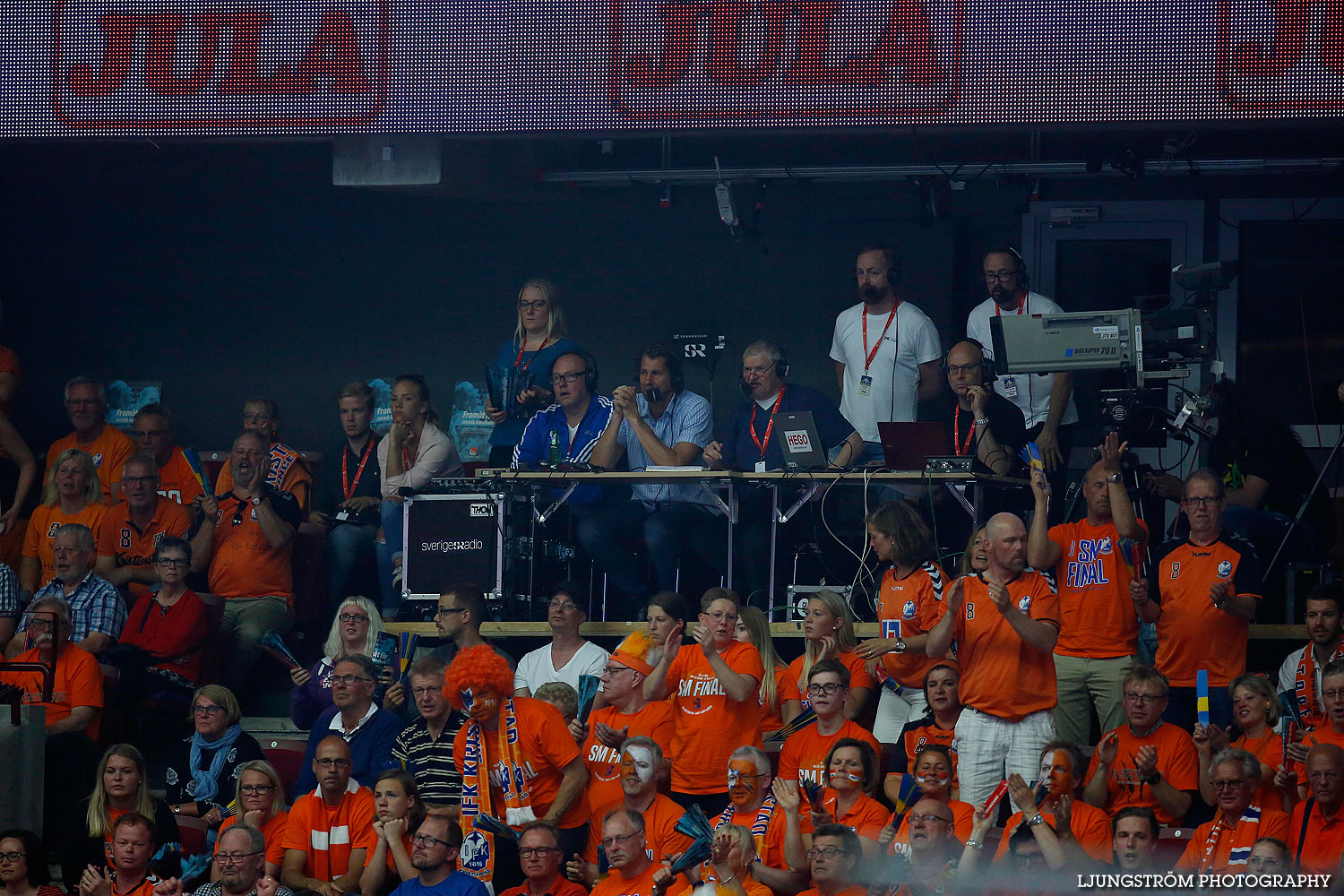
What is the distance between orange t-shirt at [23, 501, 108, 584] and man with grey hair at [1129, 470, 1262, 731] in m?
5.36

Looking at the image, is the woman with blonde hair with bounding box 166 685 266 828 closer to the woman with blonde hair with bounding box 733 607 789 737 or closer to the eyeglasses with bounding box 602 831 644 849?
the eyeglasses with bounding box 602 831 644 849

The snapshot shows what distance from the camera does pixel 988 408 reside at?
902 cm

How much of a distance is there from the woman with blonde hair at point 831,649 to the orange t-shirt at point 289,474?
10.5 ft

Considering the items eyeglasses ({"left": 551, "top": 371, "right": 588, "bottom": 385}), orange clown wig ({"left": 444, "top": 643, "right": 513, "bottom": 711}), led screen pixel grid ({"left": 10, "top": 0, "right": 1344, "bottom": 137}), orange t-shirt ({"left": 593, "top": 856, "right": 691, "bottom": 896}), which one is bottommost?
orange t-shirt ({"left": 593, "top": 856, "right": 691, "bottom": 896})

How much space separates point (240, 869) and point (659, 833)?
1666mm

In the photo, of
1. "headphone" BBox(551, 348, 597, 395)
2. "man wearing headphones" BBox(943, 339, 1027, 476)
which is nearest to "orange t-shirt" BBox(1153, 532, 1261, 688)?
"man wearing headphones" BBox(943, 339, 1027, 476)

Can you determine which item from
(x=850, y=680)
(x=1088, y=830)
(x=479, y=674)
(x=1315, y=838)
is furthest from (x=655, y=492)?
(x=1315, y=838)

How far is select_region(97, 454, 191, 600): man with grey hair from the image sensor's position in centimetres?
938

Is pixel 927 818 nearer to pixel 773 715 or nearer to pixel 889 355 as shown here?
pixel 773 715

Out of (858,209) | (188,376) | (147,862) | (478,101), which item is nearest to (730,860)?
(147,862)

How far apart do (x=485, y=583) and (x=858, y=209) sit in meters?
3.80

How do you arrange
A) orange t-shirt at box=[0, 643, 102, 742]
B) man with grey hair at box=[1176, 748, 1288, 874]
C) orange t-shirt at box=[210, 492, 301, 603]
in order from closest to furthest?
man with grey hair at box=[1176, 748, 1288, 874], orange t-shirt at box=[0, 643, 102, 742], orange t-shirt at box=[210, 492, 301, 603]

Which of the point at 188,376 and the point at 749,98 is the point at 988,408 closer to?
the point at 749,98

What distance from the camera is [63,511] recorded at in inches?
373
